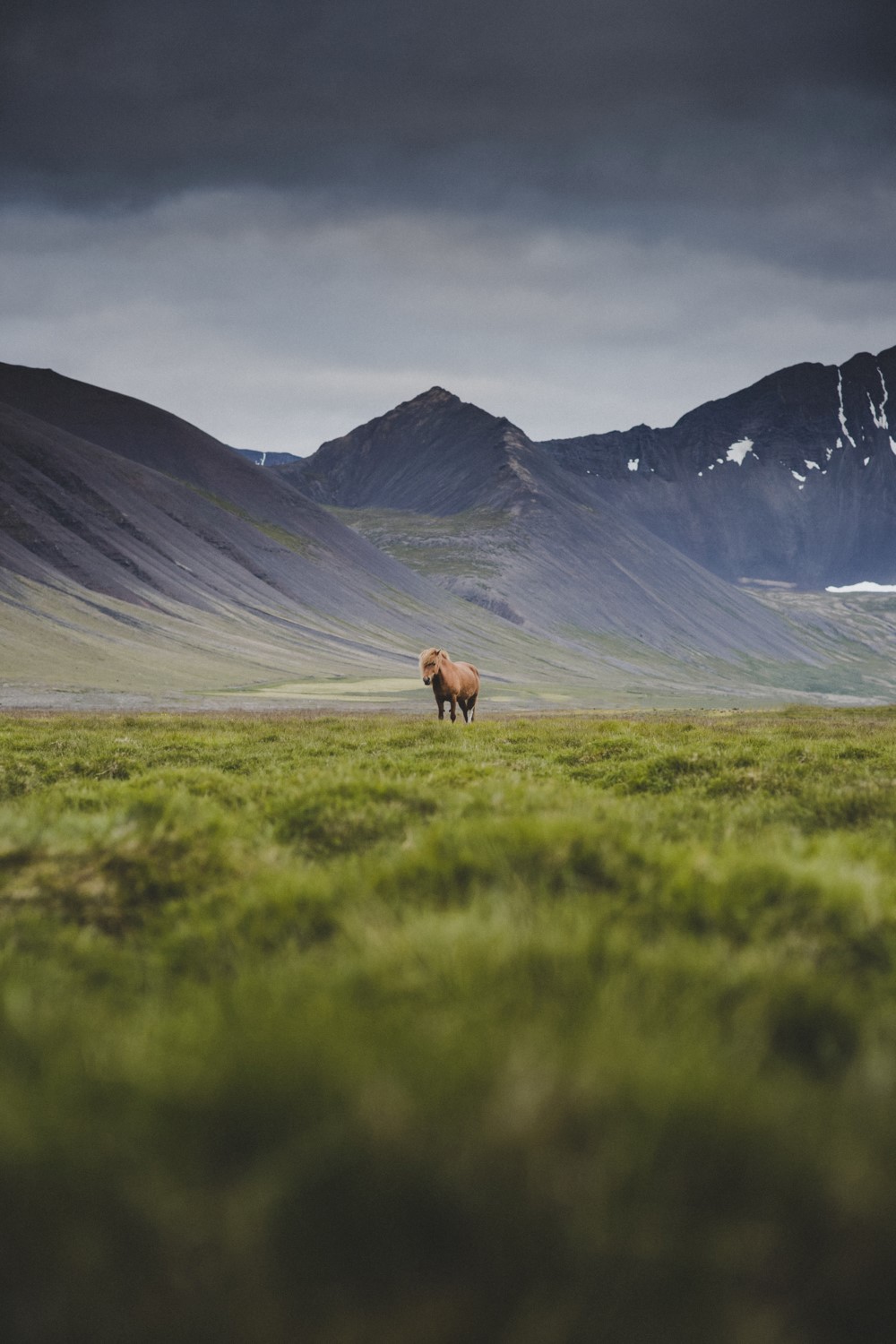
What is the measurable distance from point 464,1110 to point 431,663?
2568cm

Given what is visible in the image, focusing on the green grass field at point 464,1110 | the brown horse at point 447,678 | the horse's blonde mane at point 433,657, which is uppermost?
the horse's blonde mane at point 433,657

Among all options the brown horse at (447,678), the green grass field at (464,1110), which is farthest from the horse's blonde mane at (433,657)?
the green grass field at (464,1110)

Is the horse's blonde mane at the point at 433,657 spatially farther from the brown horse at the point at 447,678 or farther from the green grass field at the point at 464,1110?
the green grass field at the point at 464,1110

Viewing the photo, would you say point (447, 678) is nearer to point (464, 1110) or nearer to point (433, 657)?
point (433, 657)

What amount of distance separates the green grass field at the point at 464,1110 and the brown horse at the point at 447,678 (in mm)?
21794

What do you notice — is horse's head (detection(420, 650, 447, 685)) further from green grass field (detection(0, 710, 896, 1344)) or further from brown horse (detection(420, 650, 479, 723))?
green grass field (detection(0, 710, 896, 1344))

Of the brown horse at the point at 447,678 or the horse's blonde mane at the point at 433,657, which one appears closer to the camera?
the horse's blonde mane at the point at 433,657

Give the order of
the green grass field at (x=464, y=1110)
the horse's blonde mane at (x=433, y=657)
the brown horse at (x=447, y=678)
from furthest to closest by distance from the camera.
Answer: the brown horse at (x=447, y=678), the horse's blonde mane at (x=433, y=657), the green grass field at (x=464, y=1110)

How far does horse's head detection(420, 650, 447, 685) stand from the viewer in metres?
27.0

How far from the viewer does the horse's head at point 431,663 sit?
2695cm

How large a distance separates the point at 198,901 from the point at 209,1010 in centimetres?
221

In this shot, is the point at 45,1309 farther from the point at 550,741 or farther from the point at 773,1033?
the point at 550,741

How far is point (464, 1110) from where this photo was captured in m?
2.10

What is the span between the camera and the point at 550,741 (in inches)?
783
